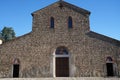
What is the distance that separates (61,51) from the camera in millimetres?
21719

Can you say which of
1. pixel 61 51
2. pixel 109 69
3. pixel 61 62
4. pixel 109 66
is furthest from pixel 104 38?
pixel 61 62

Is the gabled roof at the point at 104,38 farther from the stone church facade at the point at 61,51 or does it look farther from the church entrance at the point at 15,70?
the church entrance at the point at 15,70

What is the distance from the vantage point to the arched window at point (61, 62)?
21172 mm

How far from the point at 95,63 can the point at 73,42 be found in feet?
12.4

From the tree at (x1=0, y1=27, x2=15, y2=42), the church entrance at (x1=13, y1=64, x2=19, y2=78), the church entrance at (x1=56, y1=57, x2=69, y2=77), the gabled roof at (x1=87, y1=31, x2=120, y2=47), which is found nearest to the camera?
the gabled roof at (x1=87, y1=31, x2=120, y2=47)

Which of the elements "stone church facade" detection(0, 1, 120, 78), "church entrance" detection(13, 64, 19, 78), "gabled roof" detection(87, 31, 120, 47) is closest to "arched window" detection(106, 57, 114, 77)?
"stone church facade" detection(0, 1, 120, 78)

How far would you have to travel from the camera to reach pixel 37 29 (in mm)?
22172

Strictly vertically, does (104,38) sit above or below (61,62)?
above

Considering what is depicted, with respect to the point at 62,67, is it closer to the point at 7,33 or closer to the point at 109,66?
the point at 109,66

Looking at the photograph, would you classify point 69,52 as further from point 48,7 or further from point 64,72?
point 48,7

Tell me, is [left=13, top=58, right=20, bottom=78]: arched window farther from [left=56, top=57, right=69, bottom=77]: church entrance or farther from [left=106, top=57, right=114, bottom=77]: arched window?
[left=106, top=57, right=114, bottom=77]: arched window

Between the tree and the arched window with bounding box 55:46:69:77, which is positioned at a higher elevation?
the tree

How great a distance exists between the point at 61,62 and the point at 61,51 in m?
1.41

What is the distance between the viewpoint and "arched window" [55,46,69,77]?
69.5ft
